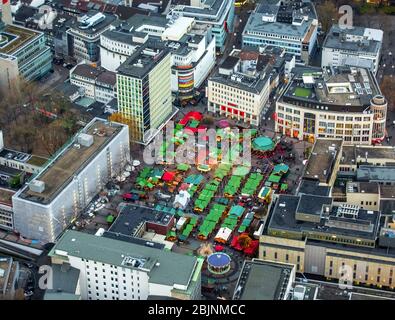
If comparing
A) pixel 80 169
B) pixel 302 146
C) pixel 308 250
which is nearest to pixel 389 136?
pixel 302 146

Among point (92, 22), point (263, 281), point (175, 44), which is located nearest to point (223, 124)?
point (175, 44)

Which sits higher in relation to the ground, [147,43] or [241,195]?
[147,43]

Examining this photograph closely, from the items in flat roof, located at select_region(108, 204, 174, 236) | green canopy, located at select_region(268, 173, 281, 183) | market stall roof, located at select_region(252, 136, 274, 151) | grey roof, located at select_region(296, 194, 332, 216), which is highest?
grey roof, located at select_region(296, 194, 332, 216)

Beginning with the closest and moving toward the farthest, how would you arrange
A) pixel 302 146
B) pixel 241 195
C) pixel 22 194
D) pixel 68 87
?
pixel 22 194, pixel 241 195, pixel 302 146, pixel 68 87

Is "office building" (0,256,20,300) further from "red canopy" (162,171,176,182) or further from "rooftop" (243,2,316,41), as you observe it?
"rooftop" (243,2,316,41)

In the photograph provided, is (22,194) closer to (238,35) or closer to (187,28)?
(187,28)

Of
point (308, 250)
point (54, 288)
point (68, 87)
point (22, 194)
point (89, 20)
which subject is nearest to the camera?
point (54, 288)

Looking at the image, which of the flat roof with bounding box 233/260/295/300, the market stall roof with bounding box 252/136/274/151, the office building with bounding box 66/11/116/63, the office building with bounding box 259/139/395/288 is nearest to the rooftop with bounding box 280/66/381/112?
the market stall roof with bounding box 252/136/274/151

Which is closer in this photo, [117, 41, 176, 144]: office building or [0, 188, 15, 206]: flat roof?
[0, 188, 15, 206]: flat roof
